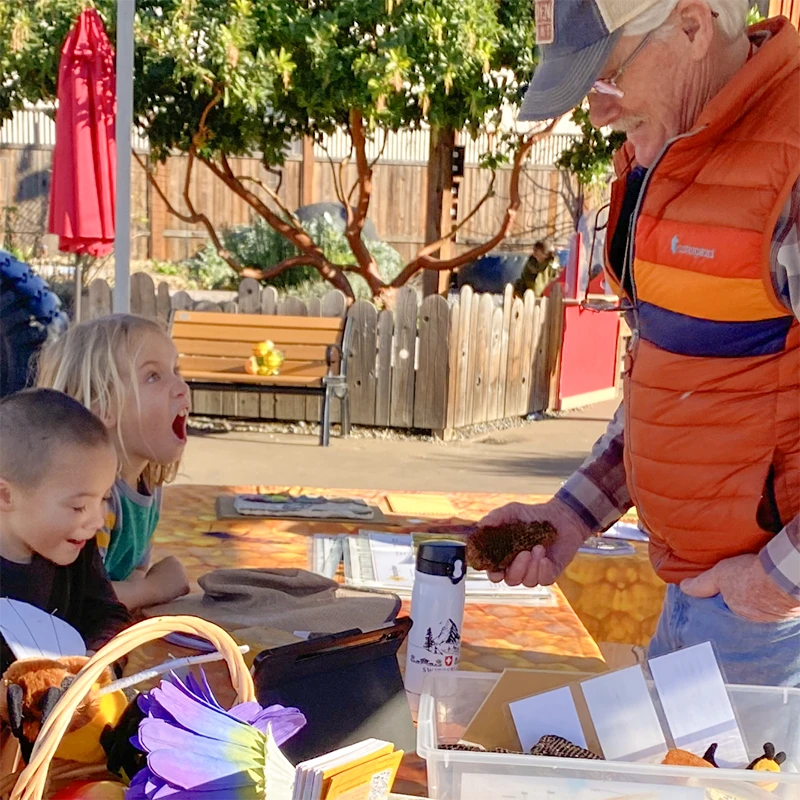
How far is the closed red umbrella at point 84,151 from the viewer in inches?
217

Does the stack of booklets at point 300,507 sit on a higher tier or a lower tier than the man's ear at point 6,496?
lower

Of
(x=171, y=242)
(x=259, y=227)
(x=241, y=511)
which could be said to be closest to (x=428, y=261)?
(x=259, y=227)

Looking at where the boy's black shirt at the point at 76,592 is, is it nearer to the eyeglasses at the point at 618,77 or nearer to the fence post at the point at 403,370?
the eyeglasses at the point at 618,77

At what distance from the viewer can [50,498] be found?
1.64m

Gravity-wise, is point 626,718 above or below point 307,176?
below

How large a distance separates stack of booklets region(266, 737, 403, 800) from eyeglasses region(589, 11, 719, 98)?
1.01 metres

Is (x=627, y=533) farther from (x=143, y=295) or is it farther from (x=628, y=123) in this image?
(x=143, y=295)

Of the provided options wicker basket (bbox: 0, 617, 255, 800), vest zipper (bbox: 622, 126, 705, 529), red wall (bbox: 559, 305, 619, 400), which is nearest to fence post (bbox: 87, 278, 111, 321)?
red wall (bbox: 559, 305, 619, 400)

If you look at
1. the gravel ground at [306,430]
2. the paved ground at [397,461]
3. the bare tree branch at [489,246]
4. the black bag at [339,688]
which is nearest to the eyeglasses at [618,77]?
the black bag at [339,688]

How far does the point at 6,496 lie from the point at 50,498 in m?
0.07

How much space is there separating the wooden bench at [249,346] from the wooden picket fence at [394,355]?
11.3 inches

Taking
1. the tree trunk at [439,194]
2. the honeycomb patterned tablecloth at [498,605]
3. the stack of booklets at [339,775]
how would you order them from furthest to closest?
the tree trunk at [439,194], the honeycomb patterned tablecloth at [498,605], the stack of booklets at [339,775]

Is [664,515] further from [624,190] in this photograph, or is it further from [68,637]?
[68,637]

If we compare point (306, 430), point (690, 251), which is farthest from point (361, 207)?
point (690, 251)
